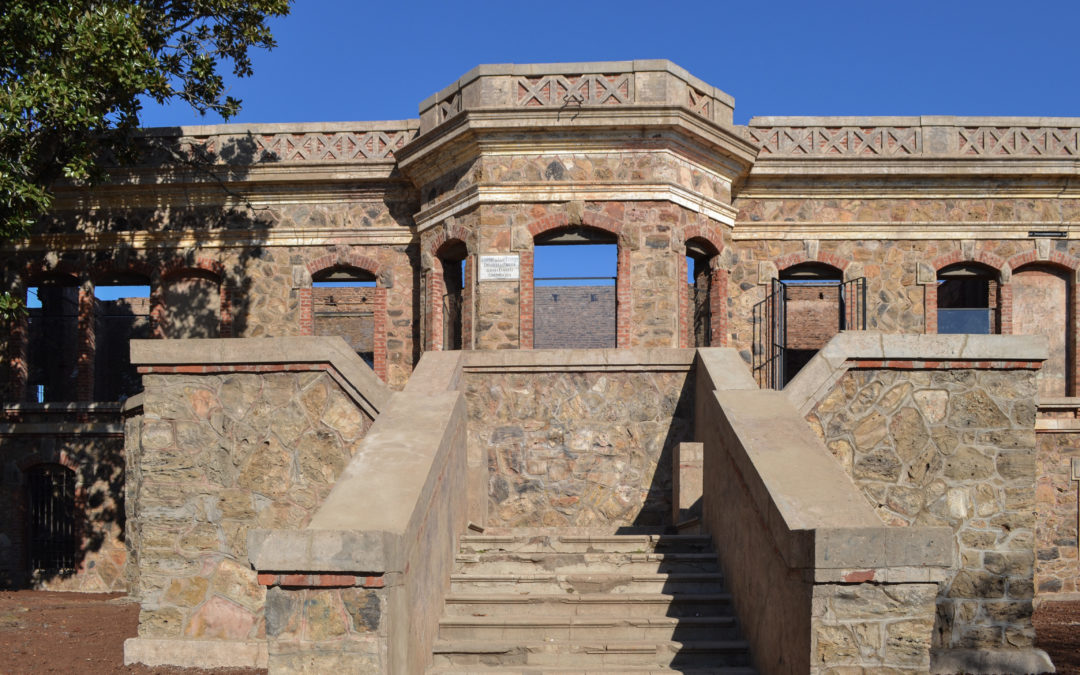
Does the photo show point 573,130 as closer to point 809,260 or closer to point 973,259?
point 809,260

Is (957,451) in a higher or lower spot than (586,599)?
higher

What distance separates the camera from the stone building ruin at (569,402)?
18.4ft

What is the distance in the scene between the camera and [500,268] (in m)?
13.6

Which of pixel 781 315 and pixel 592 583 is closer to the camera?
pixel 592 583

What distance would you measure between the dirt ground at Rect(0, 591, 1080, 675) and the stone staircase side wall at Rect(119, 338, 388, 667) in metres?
0.34

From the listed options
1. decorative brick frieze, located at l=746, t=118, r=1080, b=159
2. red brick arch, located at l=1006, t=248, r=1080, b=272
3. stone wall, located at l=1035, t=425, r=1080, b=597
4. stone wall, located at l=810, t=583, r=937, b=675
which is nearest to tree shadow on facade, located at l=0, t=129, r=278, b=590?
decorative brick frieze, located at l=746, t=118, r=1080, b=159

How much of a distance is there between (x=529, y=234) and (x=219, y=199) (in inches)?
230

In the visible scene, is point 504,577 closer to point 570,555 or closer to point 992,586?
point 570,555

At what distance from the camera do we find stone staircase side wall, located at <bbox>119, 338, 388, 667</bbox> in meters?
7.33

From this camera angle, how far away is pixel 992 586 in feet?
24.6

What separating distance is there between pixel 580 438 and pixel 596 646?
2.77 metres

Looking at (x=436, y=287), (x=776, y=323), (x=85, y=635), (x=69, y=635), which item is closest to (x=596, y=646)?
(x=85, y=635)

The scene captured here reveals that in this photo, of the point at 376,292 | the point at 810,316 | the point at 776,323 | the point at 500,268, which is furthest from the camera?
the point at 810,316

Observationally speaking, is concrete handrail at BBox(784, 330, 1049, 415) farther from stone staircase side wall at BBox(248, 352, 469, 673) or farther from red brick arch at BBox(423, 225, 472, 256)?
red brick arch at BBox(423, 225, 472, 256)
